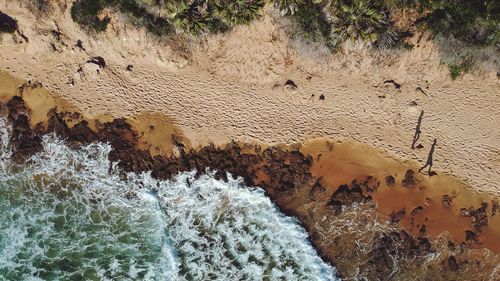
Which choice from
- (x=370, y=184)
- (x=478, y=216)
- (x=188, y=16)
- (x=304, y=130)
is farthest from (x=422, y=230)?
(x=188, y=16)

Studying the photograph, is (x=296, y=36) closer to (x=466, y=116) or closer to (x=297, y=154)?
(x=297, y=154)

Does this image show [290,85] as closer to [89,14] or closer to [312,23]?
[312,23]

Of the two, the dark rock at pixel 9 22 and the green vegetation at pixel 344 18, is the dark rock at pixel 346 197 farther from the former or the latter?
the dark rock at pixel 9 22

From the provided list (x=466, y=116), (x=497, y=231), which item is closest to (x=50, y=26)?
(x=466, y=116)

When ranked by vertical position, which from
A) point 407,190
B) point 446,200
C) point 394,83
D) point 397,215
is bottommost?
point 397,215

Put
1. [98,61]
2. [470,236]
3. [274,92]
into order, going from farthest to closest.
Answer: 1. [98,61]
2. [274,92]
3. [470,236]

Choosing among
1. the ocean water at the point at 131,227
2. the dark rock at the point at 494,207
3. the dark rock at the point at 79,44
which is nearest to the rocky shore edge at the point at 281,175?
the ocean water at the point at 131,227

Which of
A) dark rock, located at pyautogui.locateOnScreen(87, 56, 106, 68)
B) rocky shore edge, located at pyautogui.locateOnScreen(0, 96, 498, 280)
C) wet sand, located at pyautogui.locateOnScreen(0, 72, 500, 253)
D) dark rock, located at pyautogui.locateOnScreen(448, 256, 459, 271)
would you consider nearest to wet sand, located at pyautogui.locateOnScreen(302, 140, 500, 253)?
wet sand, located at pyautogui.locateOnScreen(0, 72, 500, 253)
